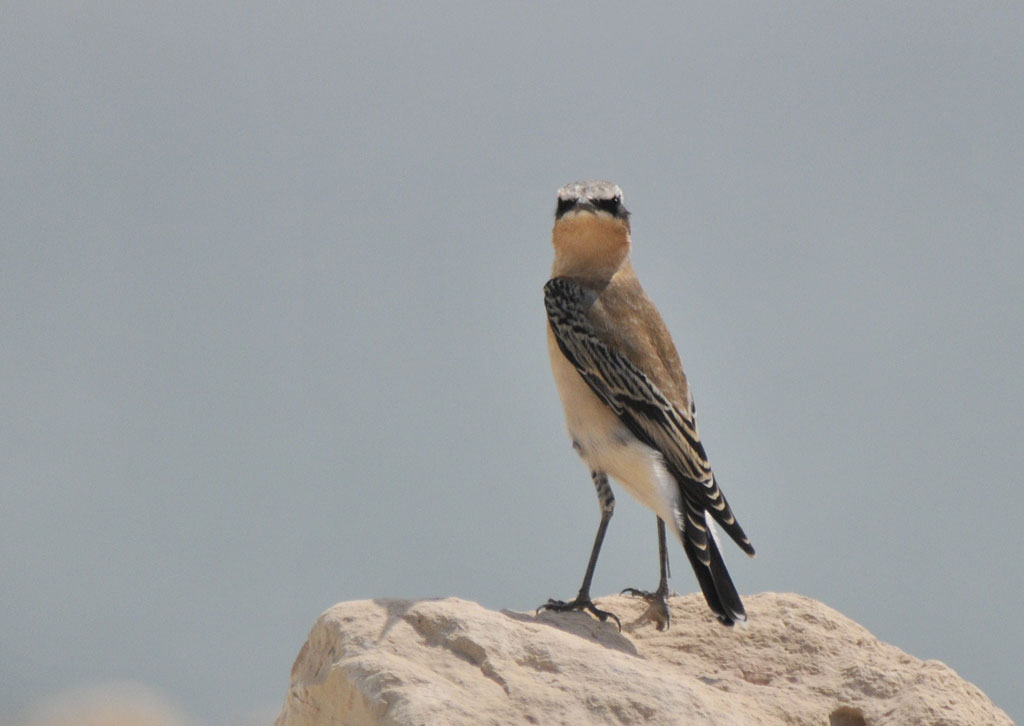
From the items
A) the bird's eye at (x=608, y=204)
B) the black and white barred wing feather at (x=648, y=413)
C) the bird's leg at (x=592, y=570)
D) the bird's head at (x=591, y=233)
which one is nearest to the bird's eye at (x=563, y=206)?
the bird's head at (x=591, y=233)

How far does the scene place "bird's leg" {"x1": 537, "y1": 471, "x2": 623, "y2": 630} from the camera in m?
8.58

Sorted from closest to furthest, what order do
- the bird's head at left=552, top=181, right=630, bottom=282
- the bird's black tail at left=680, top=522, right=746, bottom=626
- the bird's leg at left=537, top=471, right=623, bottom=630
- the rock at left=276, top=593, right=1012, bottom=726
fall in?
1. the rock at left=276, top=593, right=1012, bottom=726
2. the bird's black tail at left=680, top=522, right=746, bottom=626
3. the bird's leg at left=537, top=471, right=623, bottom=630
4. the bird's head at left=552, top=181, right=630, bottom=282

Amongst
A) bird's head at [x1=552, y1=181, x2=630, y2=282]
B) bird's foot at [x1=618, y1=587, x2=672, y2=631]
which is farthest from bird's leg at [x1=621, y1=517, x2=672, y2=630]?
bird's head at [x1=552, y1=181, x2=630, y2=282]

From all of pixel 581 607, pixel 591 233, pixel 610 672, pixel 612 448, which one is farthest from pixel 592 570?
pixel 591 233

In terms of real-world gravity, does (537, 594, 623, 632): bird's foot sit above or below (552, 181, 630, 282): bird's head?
below

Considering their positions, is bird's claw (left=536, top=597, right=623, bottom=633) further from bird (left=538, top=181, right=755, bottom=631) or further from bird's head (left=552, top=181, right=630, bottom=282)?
bird's head (left=552, top=181, right=630, bottom=282)

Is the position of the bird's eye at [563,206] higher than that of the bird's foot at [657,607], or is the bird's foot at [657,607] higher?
the bird's eye at [563,206]

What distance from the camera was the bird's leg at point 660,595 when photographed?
28.5 feet

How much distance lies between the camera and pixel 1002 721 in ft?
26.5

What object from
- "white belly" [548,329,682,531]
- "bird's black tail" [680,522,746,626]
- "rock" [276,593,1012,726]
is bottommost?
"rock" [276,593,1012,726]

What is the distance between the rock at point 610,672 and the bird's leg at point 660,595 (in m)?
0.08

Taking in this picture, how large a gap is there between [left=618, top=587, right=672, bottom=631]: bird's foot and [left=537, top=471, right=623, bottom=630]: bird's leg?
24 centimetres

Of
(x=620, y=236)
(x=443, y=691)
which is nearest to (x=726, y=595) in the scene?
(x=443, y=691)

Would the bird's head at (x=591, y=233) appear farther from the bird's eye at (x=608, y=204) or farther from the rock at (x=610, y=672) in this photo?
the rock at (x=610, y=672)
